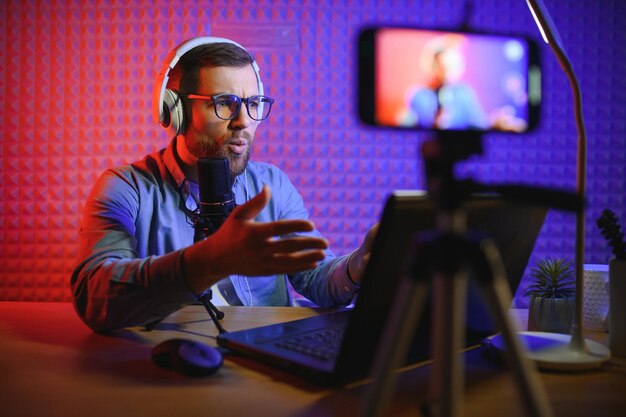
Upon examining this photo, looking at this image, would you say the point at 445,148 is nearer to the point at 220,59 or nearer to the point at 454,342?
the point at 454,342

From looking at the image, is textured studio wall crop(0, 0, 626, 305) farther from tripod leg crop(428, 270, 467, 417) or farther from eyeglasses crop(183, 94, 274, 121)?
tripod leg crop(428, 270, 467, 417)

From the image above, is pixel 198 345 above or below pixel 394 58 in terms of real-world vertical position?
below

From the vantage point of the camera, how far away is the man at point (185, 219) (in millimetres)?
1128

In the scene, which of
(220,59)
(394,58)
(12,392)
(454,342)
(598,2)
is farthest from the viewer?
(598,2)

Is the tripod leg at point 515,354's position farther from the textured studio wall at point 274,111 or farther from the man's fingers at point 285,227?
the textured studio wall at point 274,111

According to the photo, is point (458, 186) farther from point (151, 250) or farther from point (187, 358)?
point (151, 250)

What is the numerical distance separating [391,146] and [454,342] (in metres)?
2.55

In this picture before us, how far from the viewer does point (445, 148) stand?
0.53 meters

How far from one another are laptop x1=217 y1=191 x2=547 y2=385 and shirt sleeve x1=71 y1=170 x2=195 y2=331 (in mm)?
175

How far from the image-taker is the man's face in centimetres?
168

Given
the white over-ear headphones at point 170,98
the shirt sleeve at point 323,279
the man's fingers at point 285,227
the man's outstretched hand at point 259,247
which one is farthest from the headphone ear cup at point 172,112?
the man's fingers at point 285,227

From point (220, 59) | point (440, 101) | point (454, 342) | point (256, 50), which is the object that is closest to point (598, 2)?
point (256, 50)

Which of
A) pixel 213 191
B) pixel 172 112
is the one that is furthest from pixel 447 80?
pixel 172 112

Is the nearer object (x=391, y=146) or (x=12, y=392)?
(x=12, y=392)
